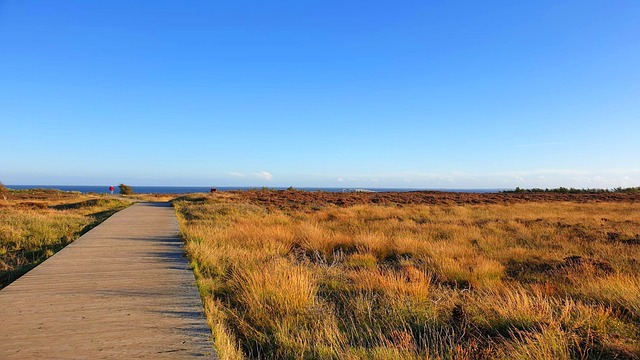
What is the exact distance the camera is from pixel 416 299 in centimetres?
583

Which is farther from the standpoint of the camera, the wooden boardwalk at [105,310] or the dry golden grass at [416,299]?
the dry golden grass at [416,299]

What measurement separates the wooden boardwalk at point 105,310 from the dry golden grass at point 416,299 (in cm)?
39

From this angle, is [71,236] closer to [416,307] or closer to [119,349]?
[119,349]

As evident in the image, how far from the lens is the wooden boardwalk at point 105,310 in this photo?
146 inches

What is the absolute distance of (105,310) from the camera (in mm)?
4832

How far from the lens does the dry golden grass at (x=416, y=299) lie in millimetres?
4051

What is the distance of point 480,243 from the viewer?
11.9 meters

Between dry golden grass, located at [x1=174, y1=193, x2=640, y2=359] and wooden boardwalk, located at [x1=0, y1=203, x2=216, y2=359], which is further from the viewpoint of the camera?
dry golden grass, located at [x1=174, y1=193, x2=640, y2=359]

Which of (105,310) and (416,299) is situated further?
(416,299)

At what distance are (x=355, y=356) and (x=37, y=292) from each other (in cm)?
473

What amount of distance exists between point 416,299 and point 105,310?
13.7 feet

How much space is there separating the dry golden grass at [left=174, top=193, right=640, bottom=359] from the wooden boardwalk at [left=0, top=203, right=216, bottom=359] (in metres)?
0.39

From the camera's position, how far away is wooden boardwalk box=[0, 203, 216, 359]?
12.2 feet

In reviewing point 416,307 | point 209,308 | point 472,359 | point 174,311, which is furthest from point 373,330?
point 174,311
